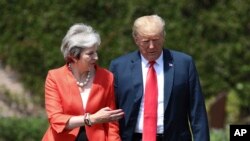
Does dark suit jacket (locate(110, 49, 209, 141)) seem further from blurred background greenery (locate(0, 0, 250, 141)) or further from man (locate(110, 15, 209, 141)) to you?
blurred background greenery (locate(0, 0, 250, 141))

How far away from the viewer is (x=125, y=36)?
9797 millimetres

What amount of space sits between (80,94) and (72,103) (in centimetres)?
7

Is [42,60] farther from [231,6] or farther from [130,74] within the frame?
[130,74]

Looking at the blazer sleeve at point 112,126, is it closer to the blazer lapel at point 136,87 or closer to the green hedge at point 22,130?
the blazer lapel at point 136,87

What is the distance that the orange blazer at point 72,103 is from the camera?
15.5 ft

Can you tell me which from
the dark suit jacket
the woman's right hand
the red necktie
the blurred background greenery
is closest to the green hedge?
the blurred background greenery


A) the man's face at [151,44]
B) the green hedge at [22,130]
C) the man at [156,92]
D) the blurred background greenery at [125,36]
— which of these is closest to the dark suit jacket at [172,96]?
the man at [156,92]

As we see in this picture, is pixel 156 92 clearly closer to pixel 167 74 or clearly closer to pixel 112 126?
pixel 167 74

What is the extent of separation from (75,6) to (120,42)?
0.63 meters

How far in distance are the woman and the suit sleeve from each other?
0.44m

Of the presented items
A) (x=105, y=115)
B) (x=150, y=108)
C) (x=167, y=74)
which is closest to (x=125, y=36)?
(x=167, y=74)

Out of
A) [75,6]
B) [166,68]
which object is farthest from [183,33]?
[166,68]

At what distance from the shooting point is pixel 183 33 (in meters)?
9.84

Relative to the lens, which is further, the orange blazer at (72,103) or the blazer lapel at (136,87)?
the blazer lapel at (136,87)
